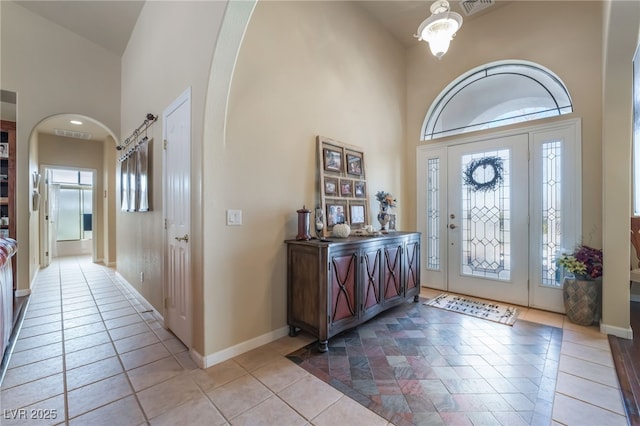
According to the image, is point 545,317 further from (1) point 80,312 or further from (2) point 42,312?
(2) point 42,312

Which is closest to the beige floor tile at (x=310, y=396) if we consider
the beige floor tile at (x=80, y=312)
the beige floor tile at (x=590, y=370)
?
the beige floor tile at (x=590, y=370)

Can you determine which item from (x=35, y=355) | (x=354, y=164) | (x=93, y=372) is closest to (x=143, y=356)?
(x=93, y=372)

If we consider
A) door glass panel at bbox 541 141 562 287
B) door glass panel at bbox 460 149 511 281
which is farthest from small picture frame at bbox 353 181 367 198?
door glass panel at bbox 541 141 562 287

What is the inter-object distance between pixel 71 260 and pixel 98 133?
129 inches

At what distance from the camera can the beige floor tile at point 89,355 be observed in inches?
87.0

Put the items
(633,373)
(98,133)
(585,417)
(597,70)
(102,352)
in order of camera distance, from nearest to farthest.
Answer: (585,417) < (633,373) < (102,352) < (597,70) < (98,133)

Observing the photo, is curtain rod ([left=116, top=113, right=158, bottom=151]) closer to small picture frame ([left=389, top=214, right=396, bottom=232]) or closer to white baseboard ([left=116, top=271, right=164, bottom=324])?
white baseboard ([left=116, top=271, right=164, bottom=324])

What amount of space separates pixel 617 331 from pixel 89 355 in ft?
15.5

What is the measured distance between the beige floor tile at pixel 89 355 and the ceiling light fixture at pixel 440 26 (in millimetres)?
3921

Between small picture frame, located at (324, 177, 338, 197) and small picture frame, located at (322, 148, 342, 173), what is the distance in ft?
0.40

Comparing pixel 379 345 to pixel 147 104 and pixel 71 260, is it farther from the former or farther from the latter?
pixel 71 260

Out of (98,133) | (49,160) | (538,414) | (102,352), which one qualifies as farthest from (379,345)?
(49,160)

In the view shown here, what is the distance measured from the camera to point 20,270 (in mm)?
3977

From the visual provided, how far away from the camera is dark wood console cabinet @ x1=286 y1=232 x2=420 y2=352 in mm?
2381
